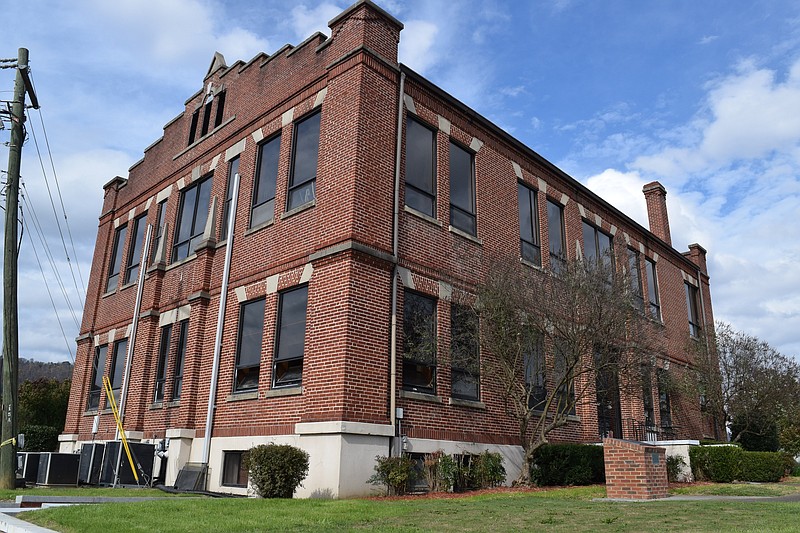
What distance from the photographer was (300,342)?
47.1 feet

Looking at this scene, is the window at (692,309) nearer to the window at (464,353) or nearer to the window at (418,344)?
the window at (464,353)

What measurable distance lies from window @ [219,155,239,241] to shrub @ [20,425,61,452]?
13.8 metres

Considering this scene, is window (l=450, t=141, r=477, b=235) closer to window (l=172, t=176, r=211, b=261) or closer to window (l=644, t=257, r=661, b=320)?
window (l=172, t=176, r=211, b=261)

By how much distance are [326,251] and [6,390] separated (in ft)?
26.9

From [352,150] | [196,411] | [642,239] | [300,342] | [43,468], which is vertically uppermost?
[642,239]

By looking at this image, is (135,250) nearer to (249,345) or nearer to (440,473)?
(249,345)

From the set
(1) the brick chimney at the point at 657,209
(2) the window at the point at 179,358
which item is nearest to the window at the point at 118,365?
(2) the window at the point at 179,358

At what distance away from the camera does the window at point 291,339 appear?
14.3 metres

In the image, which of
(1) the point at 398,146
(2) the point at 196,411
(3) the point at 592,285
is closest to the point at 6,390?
(2) the point at 196,411

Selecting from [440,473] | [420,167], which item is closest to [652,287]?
[420,167]

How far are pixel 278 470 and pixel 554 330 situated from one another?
→ 6.91m

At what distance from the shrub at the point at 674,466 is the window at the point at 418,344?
775 cm

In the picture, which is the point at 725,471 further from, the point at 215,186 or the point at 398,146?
the point at 215,186

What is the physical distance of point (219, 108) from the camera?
20.5m
